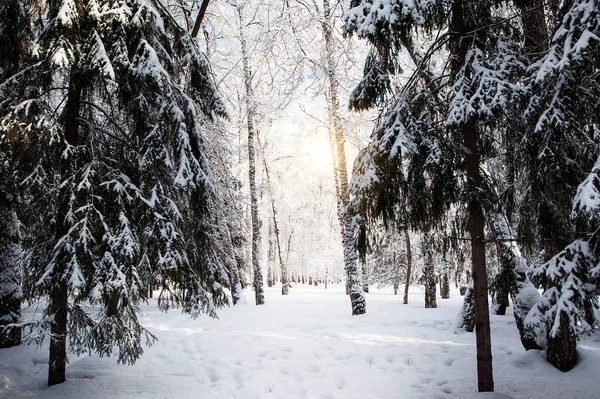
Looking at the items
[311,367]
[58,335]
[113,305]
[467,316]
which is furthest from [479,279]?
[58,335]

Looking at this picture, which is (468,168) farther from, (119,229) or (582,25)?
(119,229)

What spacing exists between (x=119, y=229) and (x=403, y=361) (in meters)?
5.43

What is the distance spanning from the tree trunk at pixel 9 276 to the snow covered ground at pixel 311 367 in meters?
0.42

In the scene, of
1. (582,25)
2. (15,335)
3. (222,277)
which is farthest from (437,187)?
(15,335)

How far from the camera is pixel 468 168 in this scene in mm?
4812

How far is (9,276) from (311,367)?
626cm

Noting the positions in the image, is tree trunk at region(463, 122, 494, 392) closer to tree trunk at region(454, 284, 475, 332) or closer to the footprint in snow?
the footprint in snow

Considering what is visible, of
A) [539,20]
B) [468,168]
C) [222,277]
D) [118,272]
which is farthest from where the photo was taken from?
[222,277]

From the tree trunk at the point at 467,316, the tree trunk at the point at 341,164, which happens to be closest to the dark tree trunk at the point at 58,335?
the tree trunk at the point at 341,164

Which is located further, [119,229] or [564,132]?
[119,229]

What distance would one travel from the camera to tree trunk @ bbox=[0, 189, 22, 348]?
6.64 m

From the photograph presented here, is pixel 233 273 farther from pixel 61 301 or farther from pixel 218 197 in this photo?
pixel 61 301

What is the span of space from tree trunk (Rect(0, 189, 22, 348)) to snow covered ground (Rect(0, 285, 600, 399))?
16.5 inches

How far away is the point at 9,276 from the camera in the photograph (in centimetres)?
684
